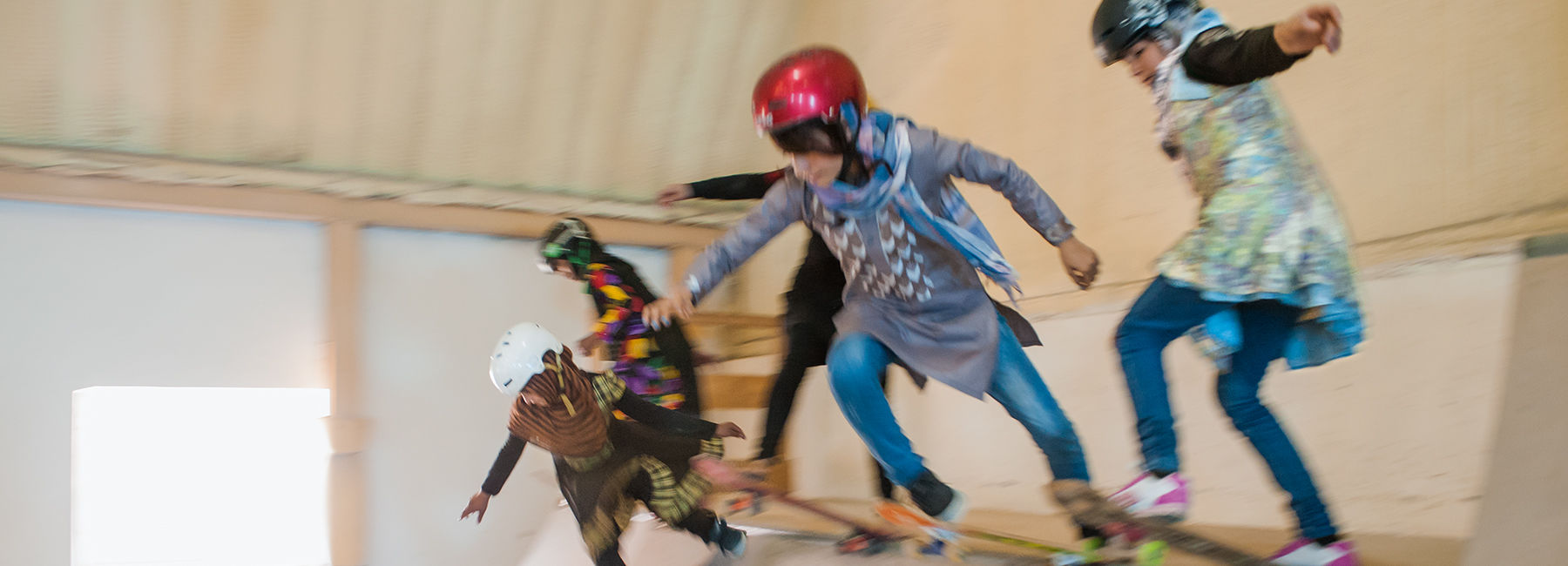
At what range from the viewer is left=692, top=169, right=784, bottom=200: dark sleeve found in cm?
310

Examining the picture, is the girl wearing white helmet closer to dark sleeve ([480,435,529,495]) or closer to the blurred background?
dark sleeve ([480,435,529,495])

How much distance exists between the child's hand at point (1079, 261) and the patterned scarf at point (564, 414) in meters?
1.37

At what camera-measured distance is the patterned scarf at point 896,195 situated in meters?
2.38

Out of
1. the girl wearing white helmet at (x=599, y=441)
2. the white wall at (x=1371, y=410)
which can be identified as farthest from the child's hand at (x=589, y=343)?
the white wall at (x=1371, y=410)

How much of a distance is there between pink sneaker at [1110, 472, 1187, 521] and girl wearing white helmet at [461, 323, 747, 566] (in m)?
1.19

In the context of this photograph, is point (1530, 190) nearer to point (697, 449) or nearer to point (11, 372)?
point (697, 449)

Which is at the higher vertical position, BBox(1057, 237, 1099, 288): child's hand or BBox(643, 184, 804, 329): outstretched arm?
BBox(643, 184, 804, 329): outstretched arm

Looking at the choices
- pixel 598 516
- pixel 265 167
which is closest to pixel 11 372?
pixel 265 167

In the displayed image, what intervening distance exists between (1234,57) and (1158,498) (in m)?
0.87

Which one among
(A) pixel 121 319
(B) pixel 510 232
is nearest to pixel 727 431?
(B) pixel 510 232

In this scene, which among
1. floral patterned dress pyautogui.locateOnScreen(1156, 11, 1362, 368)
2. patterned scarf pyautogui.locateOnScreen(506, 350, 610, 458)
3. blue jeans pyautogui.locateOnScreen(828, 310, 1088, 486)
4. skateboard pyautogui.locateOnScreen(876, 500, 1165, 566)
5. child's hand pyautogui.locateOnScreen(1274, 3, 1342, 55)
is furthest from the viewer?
patterned scarf pyautogui.locateOnScreen(506, 350, 610, 458)

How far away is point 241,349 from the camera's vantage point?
15.9 ft

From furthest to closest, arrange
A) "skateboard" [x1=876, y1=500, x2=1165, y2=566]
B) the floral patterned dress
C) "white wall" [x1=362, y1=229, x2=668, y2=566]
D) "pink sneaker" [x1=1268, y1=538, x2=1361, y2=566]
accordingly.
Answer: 1. "white wall" [x1=362, y1=229, x2=668, y2=566]
2. "skateboard" [x1=876, y1=500, x2=1165, y2=566]
3. "pink sneaker" [x1=1268, y1=538, x2=1361, y2=566]
4. the floral patterned dress

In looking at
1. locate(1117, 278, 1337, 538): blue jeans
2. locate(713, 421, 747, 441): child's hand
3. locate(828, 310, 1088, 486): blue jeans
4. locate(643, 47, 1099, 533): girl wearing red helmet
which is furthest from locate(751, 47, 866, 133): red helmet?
locate(713, 421, 747, 441): child's hand
